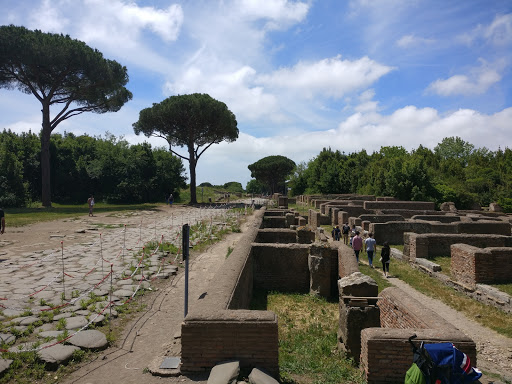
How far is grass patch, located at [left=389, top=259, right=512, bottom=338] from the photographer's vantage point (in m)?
6.67

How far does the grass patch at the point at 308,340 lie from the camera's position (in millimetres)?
4117

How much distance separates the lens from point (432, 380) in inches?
113

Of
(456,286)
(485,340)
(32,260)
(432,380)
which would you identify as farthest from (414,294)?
(32,260)

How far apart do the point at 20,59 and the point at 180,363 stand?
2665 cm

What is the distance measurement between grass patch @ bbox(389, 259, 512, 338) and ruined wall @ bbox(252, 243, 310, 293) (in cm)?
319

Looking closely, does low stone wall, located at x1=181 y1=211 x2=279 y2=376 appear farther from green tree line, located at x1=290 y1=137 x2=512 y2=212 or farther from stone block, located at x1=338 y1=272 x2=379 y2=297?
green tree line, located at x1=290 y1=137 x2=512 y2=212

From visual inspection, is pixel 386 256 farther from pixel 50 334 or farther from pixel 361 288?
pixel 50 334

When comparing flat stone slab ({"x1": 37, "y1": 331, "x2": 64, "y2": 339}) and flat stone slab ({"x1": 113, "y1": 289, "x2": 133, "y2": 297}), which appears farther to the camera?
flat stone slab ({"x1": 113, "y1": 289, "x2": 133, "y2": 297})

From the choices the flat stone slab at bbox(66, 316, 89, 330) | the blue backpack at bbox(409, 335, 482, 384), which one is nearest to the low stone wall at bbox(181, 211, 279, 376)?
the blue backpack at bbox(409, 335, 482, 384)

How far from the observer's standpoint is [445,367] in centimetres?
286

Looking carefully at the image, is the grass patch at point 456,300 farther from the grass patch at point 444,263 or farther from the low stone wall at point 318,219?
the low stone wall at point 318,219

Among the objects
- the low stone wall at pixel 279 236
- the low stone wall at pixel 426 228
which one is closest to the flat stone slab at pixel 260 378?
the low stone wall at pixel 279 236

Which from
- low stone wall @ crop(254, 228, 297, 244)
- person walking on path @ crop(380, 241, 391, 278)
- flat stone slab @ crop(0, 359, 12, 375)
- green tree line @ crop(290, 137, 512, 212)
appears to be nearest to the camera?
flat stone slab @ crop(0, 359, 12, 375)

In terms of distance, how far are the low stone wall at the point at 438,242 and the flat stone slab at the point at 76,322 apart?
1002 centimetres
